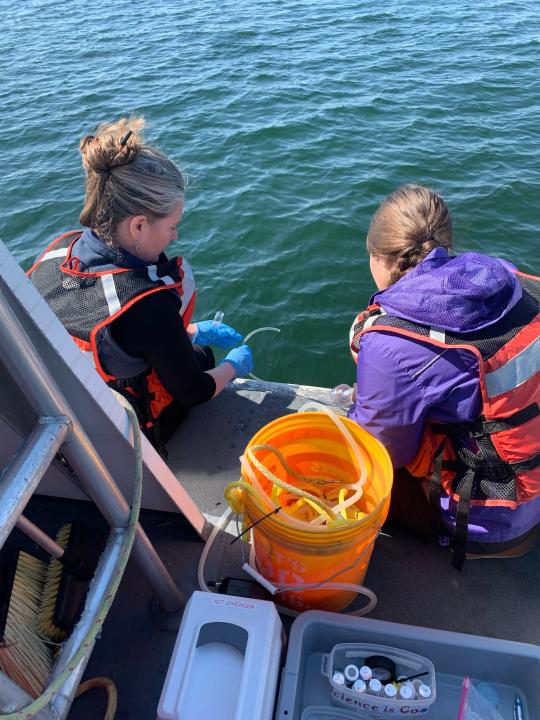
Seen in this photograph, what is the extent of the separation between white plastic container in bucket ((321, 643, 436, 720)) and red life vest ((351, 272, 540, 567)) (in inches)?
22.3

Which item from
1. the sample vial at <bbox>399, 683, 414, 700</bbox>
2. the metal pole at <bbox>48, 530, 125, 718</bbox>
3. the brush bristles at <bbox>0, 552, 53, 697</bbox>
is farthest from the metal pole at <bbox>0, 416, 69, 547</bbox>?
the sample vial at <bbox>399, 683, 414, 700</bbox>

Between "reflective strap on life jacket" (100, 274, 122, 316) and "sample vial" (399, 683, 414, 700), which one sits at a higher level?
"reflective strap on life jacket" (100, 274, 122, 316)

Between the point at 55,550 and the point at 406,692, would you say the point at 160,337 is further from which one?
the point at 406,692

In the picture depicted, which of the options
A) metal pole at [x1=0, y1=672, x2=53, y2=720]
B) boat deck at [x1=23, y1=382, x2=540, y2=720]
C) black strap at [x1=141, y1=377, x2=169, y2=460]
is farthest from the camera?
black strap at [x1=141, y1=377, x2=169, y2=460]

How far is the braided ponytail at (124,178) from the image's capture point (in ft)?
7.97

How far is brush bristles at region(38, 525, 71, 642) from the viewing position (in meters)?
1.85

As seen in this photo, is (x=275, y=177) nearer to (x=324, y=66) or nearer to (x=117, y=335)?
(x=324, y=66)

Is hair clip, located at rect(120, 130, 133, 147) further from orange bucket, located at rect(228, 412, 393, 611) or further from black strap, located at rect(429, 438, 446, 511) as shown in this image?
black strap, located at rect(429, 438, 446, 511)

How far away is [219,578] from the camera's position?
2332 mm

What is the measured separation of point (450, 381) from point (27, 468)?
141 centimetres

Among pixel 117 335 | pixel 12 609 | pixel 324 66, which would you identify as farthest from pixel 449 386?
pixel 324 66

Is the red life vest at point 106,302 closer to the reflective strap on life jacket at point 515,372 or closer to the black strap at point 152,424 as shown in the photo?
the black strap at point 152,424

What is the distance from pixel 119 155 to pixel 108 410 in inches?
49.6

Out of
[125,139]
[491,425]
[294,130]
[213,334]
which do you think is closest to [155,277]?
[125,139]
